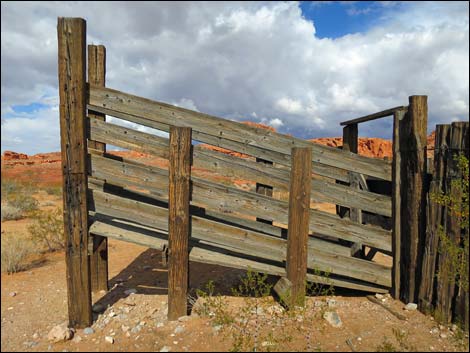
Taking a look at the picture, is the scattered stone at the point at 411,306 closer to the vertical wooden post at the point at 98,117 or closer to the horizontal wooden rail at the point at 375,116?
the horizontal wooden rail at the point at 375,116

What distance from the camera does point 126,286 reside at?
5.46 metres

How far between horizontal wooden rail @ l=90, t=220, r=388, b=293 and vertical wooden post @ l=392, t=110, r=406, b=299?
34cm

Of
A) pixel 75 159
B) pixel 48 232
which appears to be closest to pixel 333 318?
pixel 75 159

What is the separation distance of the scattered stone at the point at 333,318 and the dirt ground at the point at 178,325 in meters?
0.05

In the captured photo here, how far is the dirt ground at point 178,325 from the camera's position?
3381 millimetres

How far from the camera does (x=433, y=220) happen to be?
3920 millimetres

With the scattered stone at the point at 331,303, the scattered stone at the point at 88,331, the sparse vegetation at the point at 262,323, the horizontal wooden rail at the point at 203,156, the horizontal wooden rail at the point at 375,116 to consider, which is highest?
the horizontal wooden rail at the point at 375,116

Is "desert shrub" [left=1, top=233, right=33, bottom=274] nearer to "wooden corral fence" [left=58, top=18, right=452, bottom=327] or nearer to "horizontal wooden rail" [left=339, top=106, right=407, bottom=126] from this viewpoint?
"wooden corral fence" [left=58, top=18, right=452, bottom=327]

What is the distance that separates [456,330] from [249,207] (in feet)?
8.75

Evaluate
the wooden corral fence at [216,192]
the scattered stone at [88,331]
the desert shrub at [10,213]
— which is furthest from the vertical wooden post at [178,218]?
the desert shrub at [10,213]

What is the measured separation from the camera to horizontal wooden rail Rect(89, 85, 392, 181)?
13.1 ft

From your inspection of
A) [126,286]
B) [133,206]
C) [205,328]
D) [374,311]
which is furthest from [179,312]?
[374,311]

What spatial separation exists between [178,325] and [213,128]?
2.46 metres

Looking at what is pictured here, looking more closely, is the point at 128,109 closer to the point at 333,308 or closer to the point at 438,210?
the point at 333,308
